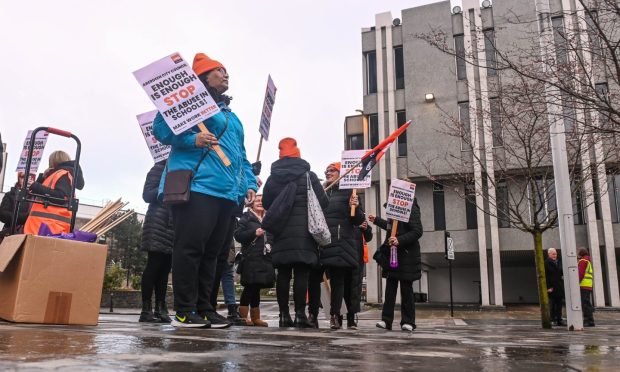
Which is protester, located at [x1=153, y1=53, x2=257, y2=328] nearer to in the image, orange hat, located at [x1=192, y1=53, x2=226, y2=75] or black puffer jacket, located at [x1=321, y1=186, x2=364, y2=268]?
orange hat, located at [x1=192, y1=53, x2=226, y2=75]

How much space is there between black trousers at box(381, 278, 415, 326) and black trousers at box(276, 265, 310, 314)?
143 cm

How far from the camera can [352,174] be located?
7.35 m

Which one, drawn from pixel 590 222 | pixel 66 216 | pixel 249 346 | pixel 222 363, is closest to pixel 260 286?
pixel 66 216

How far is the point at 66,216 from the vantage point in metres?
5.27

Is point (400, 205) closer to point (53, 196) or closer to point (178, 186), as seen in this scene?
point (178, 186)

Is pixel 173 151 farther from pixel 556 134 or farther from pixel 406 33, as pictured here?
pixel 406 33

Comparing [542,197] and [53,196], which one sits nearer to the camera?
[53,196]

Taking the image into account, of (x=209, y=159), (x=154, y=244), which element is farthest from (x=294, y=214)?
(x=154, y=244)

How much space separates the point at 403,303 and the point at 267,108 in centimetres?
319

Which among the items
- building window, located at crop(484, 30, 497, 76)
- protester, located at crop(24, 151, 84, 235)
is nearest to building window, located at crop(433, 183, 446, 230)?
building window, located at crop(484, 30, 497, 76)

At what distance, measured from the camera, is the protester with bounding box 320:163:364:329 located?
6.01 meters

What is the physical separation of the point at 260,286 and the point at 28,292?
130 inches

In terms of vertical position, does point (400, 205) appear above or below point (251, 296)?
above

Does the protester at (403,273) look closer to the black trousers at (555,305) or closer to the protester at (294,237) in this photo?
the protester at (294,237)
